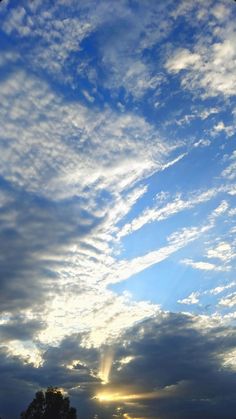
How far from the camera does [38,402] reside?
10669 cm

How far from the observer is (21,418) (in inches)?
4183

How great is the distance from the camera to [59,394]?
108 m

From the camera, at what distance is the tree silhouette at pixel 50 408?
104438 millimetres

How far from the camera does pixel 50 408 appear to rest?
105062mm

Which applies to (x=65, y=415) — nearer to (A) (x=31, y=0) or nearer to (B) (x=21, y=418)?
(B) (x=21, y=418)

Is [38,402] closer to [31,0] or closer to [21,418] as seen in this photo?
[21,418]

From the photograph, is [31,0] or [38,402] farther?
[38,402]

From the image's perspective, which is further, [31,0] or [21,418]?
[21,418]

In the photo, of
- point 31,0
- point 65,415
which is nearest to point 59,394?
point 65,415

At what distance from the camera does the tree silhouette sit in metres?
104

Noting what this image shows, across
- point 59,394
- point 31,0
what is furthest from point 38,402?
point 31,0

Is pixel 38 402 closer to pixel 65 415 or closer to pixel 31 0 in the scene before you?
pixel 65 415

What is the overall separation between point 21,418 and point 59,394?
11.6m

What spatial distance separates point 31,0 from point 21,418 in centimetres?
11303
